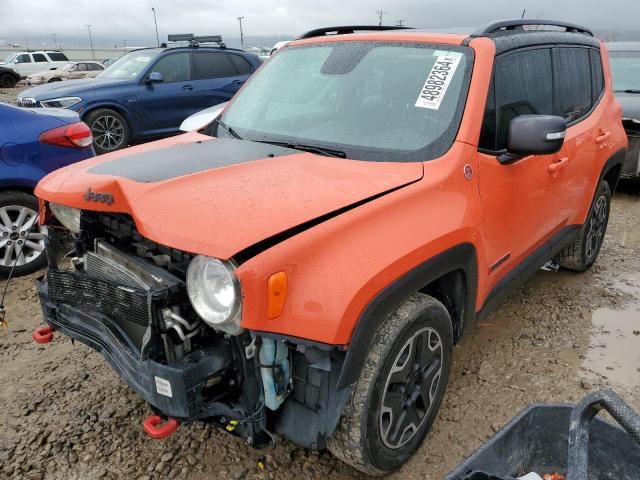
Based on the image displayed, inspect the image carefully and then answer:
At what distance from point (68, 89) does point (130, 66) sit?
118 cm

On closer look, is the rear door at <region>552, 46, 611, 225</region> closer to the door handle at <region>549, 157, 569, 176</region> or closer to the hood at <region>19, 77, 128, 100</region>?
the door handle at <region>549, 157, 569, 176</region>

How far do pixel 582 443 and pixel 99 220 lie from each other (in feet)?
6.83

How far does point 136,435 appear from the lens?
268 cm

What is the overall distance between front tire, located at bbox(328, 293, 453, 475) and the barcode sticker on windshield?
0.94 metres

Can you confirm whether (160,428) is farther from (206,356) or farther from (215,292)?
(215,292)

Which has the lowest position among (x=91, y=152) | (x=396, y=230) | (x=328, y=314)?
(x=91, y=152)

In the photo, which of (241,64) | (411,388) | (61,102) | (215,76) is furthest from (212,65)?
(411,388)

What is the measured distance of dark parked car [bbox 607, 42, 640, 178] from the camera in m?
6.52

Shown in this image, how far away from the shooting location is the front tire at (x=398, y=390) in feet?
6.79

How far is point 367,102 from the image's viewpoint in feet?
9.14

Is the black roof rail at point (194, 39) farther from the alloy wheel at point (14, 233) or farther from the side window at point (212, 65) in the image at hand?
the alloy wheel at point (14, 233)

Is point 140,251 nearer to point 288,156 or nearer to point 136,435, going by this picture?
point 288,156

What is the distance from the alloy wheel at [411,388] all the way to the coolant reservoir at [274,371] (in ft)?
1.34

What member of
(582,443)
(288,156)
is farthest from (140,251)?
(582,443)
